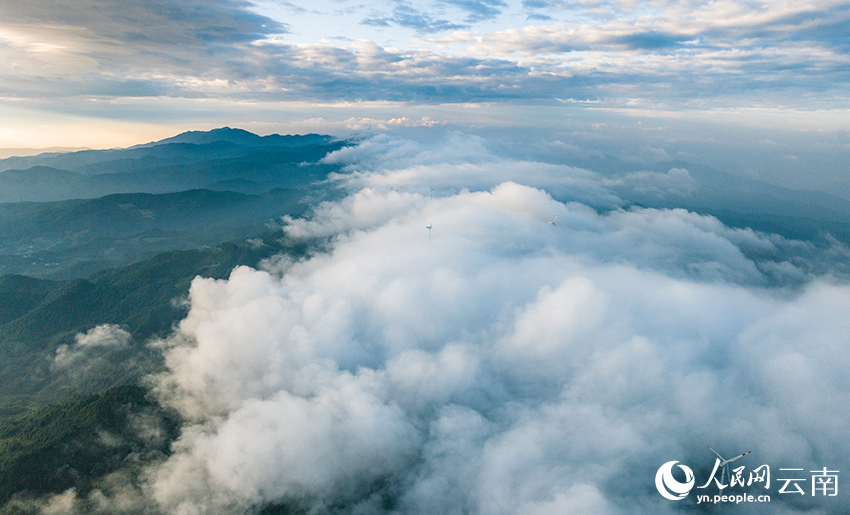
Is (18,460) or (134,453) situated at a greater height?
(18,460)

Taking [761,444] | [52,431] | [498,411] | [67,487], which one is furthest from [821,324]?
[52,431]

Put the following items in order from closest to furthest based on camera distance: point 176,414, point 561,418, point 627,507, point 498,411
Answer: point 627,507 < point 561,418 < point 498,411 < point 176,414

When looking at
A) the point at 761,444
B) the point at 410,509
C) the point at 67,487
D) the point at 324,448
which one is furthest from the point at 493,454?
the point at 67,487

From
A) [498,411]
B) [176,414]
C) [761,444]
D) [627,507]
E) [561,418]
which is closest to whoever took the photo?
[627,507]

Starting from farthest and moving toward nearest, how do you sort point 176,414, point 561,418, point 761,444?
point 176,414 → point 561,418 → point 761,444

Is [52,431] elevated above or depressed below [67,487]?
above

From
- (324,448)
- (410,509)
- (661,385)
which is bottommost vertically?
(410,509)

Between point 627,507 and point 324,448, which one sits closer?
point 627,507

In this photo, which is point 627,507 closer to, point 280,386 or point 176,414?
point 280,386

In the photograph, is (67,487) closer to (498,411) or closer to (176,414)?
(176,414)
